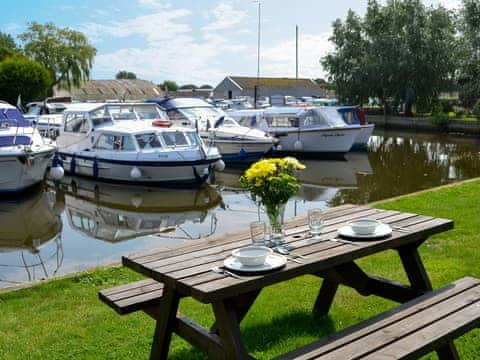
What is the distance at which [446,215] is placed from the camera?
8.30 meters

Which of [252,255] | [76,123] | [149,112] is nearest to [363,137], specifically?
[149,112]

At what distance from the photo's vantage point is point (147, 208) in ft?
43.5

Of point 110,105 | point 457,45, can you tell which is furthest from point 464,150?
point 110,105

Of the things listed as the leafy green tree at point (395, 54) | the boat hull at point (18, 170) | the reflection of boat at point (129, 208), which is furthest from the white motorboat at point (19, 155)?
the leafy green tree at point (395, 54)

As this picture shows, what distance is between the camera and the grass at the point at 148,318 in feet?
14.1

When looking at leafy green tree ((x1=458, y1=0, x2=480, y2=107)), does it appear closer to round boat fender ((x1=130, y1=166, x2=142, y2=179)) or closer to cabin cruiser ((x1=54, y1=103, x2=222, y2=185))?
cabin cruiser ((x1=54, y1=103, x2=222, y2=185))

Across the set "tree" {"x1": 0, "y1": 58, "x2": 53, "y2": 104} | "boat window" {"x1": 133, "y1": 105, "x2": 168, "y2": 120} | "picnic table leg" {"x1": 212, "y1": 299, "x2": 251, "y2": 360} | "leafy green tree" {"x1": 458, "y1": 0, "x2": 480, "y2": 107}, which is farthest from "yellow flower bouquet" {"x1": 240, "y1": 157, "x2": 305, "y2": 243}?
"tree" {"x1": 0, "y1": 58, "x2": 53, "y2": 104}

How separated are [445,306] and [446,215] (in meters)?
5.05

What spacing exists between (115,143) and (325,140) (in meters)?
9.06

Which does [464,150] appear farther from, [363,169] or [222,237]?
[222,237]

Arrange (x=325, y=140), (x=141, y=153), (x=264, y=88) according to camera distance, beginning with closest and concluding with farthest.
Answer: (x=141, y=153)
(x=325, y=140)
(x=264, y=88)

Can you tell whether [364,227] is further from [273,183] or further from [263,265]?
[263,265]

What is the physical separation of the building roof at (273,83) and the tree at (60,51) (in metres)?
A: 18.9

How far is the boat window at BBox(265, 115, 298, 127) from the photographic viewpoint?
23.0 m
